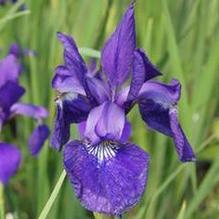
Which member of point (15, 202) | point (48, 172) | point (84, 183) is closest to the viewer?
point (84, 183)

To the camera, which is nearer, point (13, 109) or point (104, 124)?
point (104, 124)

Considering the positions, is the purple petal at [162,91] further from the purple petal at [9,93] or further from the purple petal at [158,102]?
the purple petal at [9,93]

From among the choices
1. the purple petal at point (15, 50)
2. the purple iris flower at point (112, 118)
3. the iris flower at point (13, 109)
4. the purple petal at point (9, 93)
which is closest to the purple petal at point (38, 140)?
the iris flower at point (13, 109)

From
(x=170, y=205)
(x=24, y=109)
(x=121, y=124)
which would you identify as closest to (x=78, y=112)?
(x=121, y=124)

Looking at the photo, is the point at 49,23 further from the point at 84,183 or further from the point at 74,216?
the point at 84,183

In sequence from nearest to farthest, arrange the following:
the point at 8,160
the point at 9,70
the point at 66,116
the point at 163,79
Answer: the point at 66,116
the point at 8,160
the point at 9,70
the point at 163,79

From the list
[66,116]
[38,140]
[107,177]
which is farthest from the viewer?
[38,140]

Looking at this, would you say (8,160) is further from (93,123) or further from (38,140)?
(93,123)

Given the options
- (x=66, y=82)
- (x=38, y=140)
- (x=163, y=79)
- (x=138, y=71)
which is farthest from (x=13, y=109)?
(x=138, y=71)
